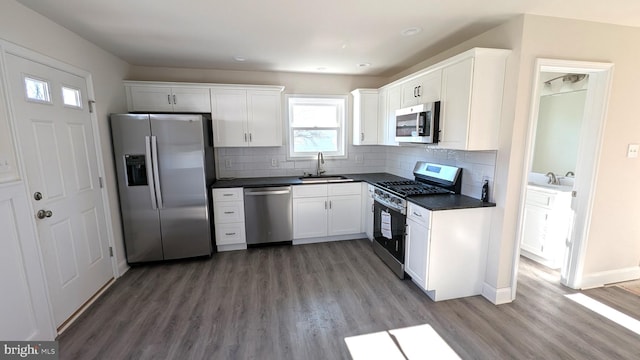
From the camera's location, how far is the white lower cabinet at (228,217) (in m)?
3.48

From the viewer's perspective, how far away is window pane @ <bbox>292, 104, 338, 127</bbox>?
420 centimetres

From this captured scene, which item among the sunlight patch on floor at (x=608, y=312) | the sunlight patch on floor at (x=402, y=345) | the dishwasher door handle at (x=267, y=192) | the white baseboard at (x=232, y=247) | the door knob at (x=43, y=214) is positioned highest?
the door knob at (x=43, y=214)

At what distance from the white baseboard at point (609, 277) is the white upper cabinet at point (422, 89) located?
7.77 ft

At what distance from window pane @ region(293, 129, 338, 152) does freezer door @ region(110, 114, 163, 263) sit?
2.02 m

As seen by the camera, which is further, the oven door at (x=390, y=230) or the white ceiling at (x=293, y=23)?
the oven door at (x=390, y=230)

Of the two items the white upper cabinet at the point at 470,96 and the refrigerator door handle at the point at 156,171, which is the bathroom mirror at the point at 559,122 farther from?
the refrigerator door handle at the point at 156,171

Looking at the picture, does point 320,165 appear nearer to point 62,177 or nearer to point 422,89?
point 422,89

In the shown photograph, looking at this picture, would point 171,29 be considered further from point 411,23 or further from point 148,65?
point 411,23

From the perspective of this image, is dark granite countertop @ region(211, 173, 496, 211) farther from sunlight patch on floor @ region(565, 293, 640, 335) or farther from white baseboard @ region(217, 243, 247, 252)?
sunlight patch on floor @ region(565, 293, 640, 335)

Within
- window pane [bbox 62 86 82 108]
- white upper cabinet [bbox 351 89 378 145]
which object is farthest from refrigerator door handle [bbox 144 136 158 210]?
white upper cabinet [bbox 351 89 378 145]

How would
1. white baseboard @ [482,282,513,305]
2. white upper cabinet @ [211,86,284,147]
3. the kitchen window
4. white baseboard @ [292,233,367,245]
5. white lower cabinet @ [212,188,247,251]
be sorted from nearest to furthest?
white baseboard @ [482,282,513,305]
white lower cabinet @ [212,188,247,251]
white upper cabinet @ [211,86,284,147]
white baseboard @ [292,233,367,245]
the kitchen window

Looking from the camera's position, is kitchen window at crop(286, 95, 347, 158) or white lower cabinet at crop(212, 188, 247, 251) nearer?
white lower cabinet at crop(212, 188, 247, 251)

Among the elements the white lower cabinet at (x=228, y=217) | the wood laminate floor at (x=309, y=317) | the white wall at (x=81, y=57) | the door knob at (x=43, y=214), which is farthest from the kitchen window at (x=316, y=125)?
the door knob at (x=43, y=214)

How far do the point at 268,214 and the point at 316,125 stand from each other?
1625 mm
